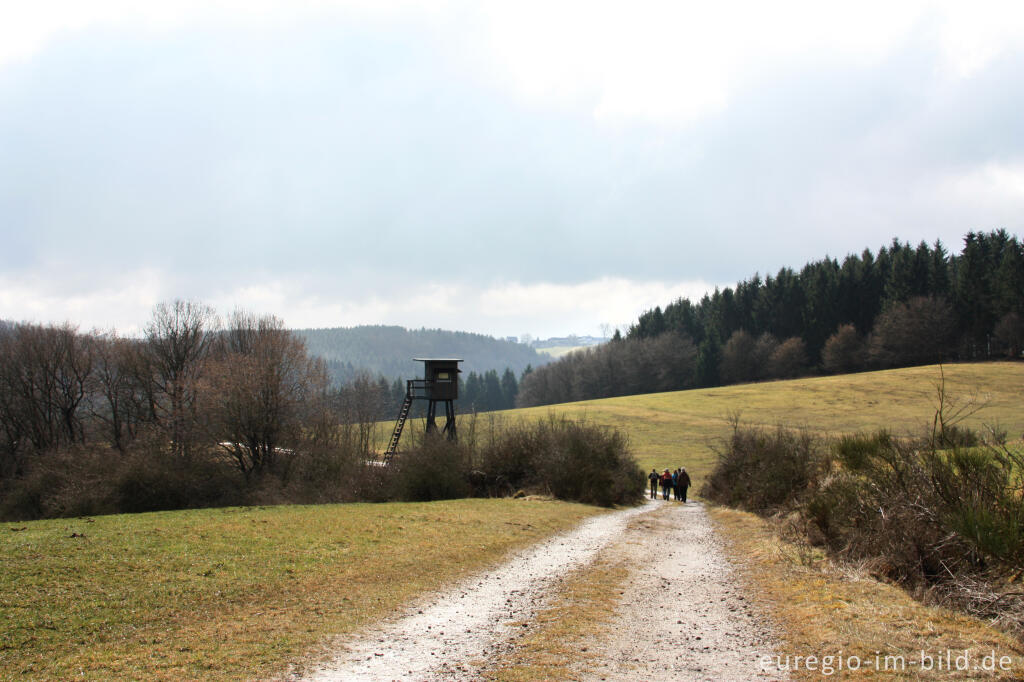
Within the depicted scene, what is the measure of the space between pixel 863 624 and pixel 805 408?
67.3 m

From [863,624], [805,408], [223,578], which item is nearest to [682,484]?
[863,624]

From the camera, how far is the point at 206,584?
38.8 feet

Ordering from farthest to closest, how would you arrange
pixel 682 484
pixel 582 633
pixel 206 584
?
pixel 682 484 < pixel 206 584 < pixel 582 633

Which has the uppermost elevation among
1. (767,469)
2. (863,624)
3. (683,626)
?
(863,624)

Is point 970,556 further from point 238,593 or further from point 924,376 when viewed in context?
point 924,376

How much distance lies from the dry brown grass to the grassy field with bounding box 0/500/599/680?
6721mm

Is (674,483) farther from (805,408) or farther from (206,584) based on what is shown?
(805,408)

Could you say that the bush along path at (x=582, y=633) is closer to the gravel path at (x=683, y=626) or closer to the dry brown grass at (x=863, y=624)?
the gravel path at (x=683, y=626)

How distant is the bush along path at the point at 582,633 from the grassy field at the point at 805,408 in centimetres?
3407

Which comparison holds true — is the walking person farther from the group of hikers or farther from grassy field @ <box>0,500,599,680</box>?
grassy field @ <box>0,500,599,680</box>

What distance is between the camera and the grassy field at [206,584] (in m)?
8.36

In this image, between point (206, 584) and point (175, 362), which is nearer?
point (206, 584)

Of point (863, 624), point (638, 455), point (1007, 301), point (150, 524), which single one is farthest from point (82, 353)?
point (1007, 301)

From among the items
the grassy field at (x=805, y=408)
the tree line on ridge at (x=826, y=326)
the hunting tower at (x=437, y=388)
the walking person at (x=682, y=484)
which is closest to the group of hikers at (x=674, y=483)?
the walking person at (x=682, y=484)
